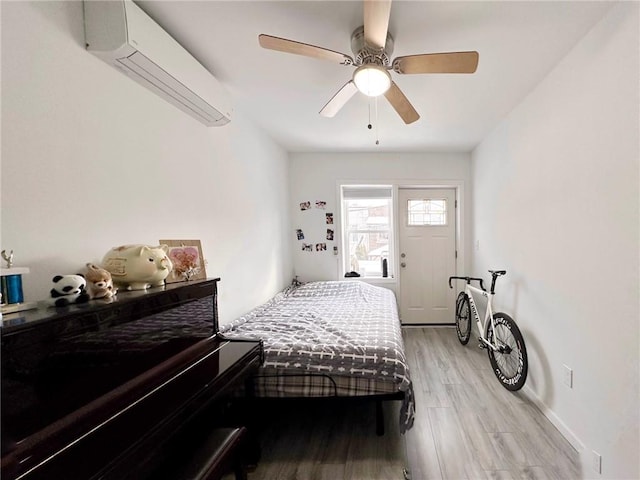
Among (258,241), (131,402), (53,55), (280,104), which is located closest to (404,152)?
(280,104)

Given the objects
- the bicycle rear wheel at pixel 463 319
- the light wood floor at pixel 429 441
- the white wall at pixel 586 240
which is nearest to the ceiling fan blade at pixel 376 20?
the white wall at pixel 586 240

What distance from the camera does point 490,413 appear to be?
6.64ft

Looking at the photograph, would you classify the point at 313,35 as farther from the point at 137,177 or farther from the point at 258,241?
the point at 258,241

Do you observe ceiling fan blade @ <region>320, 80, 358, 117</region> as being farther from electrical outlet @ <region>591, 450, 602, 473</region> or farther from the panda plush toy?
electrical outlet @ <region>591, 450, 602, 473</region>

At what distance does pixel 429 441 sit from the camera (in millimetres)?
1769

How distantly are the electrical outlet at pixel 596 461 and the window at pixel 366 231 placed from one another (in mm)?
2612

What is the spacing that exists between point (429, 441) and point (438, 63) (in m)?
2.23

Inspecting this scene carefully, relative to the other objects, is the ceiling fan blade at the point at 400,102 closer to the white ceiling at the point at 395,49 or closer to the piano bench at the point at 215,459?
the white ceiling at the point at 395,49

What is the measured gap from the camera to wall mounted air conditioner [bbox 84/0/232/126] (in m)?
1.17

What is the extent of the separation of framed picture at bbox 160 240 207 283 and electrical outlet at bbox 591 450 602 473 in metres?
2.43

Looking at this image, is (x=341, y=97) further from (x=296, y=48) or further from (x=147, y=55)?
(x=147, y=55)

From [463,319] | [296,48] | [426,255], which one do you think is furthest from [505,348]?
[296,48]

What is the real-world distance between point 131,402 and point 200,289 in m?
0.53

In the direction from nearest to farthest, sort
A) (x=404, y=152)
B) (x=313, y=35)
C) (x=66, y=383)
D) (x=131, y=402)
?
(x=66, y=383) → (x=131, y=402) → (x=313, y=35) → (x=404, y=152)
